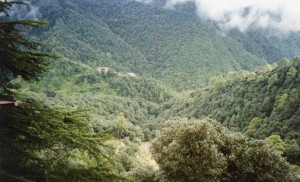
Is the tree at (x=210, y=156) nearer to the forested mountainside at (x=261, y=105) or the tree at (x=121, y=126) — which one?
the forested mountainside at (x=261, y=105)

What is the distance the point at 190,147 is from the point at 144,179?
304 inches

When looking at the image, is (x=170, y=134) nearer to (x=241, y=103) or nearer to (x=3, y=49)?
(x=3, y=49)

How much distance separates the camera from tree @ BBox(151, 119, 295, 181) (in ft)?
128

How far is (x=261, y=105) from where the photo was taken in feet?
450

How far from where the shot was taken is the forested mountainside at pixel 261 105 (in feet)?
376

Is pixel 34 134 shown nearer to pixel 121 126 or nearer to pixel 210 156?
pixel 210 156

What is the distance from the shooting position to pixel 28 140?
36.4 ft

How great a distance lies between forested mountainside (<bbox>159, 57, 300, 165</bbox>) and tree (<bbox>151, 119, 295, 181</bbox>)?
52551 millimetres

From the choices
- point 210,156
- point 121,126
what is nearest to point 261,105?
point 121,126

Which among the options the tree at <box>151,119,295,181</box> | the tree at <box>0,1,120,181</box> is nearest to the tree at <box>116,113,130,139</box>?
the tree at <box>151,119,295,181</box>

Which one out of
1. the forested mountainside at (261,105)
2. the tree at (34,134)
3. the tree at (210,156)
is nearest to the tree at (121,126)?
the forested mountainside at (261,105)

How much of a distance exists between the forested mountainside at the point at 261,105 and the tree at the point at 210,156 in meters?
52.6

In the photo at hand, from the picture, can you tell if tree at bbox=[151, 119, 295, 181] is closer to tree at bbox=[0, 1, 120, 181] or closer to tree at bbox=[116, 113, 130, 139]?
tree at bbox=[0, 1, 120, 181]

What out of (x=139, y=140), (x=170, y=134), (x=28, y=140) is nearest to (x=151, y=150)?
(x=170, y=134)
